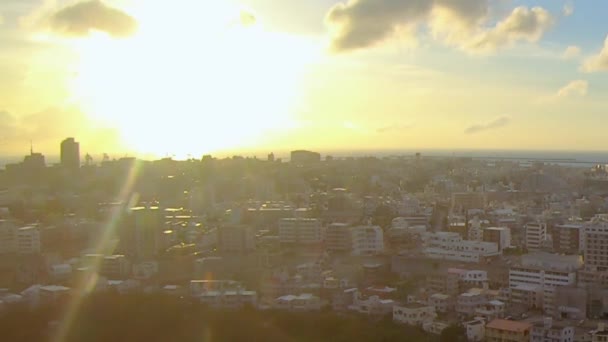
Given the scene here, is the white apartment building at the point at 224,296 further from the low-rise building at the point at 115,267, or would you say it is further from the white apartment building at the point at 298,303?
the low-rise building at the point at 115,267

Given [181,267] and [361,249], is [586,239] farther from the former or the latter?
[181,267]

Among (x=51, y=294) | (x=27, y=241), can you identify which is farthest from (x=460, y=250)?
(x=27, y=241)

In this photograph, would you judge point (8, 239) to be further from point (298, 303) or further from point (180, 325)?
point (298, 303)

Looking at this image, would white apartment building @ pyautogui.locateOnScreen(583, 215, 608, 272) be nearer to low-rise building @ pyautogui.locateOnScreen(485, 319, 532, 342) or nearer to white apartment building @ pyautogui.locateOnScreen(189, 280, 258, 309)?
low-rise building @ pyautogui.locateOnScreen(485, 319, 532, 342)

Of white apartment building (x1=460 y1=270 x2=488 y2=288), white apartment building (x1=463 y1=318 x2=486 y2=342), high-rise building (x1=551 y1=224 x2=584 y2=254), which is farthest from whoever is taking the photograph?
high-rise building (x1=551 y1=224 x2=584 y2=254)

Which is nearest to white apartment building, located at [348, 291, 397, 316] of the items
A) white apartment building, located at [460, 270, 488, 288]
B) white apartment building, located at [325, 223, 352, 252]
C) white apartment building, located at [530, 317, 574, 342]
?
white apartment building, located at [460, 270, 488, 288]

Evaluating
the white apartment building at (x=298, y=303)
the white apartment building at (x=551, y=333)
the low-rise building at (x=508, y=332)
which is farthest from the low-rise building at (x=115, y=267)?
the white apartment building at (x=551, y=333)
